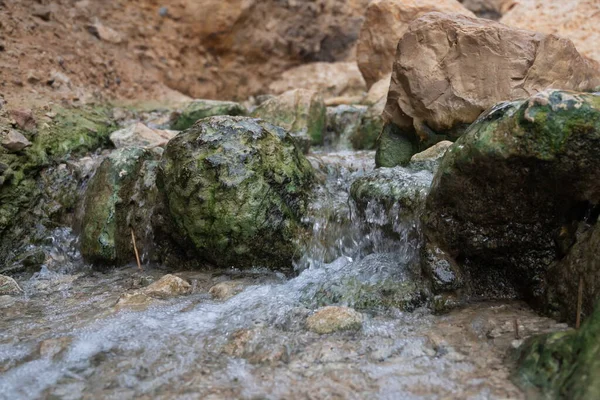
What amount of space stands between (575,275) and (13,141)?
4.53 metres

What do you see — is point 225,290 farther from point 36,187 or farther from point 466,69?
point 466,69

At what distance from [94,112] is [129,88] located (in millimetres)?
1658

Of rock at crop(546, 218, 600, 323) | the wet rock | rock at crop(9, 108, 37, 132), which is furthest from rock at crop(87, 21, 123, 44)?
rock at crop(546, 218, 600, 323)

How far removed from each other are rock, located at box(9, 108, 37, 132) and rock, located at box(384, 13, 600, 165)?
132 inches

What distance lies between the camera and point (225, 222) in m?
4.05

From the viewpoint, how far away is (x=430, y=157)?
4.43m

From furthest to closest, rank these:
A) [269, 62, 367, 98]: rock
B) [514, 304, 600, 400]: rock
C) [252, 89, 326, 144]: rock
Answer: [269, 62, 367, 98]: rock, [252, 89, 326, 144]: rock, [514, 304, 600, 400]: rock

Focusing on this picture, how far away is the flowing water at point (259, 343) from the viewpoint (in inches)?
94.0

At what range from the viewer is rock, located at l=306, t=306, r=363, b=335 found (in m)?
2.90

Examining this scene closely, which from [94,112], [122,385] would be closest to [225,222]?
[122,385]

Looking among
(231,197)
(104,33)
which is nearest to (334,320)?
(231,197)

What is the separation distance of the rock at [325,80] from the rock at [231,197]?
6.21 metres

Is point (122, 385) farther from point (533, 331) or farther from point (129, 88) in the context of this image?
point (129, 88)

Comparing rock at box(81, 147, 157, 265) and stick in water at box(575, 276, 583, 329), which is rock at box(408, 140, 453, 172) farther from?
rock at box(81, 147, 157, 265)
